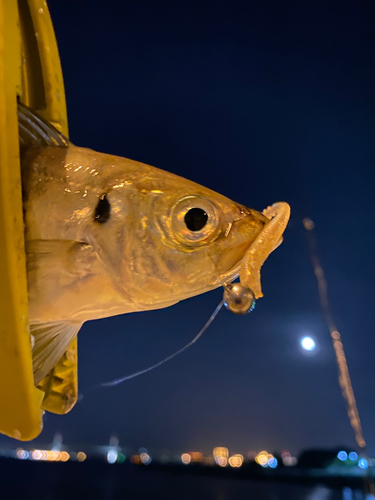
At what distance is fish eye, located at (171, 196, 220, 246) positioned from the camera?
87 cm

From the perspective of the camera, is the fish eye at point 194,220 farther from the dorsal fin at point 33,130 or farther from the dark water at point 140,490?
the dark water at point 140,490

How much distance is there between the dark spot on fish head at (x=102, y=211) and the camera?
2.91ft

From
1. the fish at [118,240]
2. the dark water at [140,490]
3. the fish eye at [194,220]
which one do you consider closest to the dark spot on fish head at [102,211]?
the fish at [118,240]

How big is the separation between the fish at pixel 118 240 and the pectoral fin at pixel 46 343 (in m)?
0.08

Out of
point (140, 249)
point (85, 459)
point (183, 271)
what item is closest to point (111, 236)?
point (140, 249)

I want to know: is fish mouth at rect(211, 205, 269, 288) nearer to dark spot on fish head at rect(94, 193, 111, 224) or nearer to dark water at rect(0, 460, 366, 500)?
dark spot on fish head at rect(94, 193, 111, 224)

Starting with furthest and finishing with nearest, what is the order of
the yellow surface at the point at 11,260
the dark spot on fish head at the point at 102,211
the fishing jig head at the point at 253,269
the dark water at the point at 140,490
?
Answer: the dark water at the point at 140,490
the dark spot on fish head at the point at 102,211
the fishing jig head at the point at 253,269
the yellow surface at the point at 11,260

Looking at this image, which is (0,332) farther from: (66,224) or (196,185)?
(196,185)

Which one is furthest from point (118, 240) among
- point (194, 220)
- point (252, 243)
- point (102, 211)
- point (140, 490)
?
point (140, 490)

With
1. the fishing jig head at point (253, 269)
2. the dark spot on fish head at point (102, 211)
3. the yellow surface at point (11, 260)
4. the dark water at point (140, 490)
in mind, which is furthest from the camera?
the dark water at point (140, 490)

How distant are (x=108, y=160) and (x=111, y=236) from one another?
24cm

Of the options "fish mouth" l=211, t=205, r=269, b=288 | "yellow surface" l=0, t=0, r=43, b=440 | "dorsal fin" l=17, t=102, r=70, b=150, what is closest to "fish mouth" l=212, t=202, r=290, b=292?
"fish mouth" l=211, t=205, r=269, b=288

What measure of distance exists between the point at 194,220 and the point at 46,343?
0.56m

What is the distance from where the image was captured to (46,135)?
0.98 m
